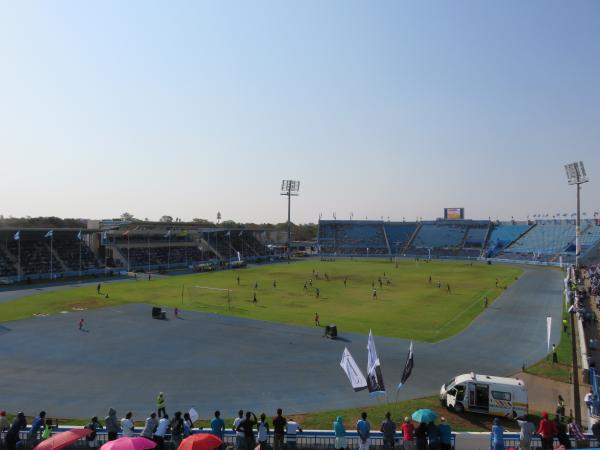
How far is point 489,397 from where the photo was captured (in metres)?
18.7

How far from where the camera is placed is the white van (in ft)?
60.5

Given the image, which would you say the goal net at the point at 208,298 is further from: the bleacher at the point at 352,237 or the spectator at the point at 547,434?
the bleacher at the point at 352,237

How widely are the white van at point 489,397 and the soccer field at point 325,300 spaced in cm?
1237

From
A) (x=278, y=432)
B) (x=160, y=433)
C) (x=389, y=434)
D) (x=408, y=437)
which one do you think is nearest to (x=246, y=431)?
(x=278, y=432)

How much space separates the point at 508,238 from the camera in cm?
12325

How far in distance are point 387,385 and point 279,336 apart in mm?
11684

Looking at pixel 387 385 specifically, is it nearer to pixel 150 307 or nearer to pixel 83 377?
pixel 83 377

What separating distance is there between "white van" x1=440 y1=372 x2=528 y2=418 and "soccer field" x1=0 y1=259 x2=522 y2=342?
40.6ft

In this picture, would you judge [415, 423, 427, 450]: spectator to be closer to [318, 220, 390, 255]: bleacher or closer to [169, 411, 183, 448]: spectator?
[169, 411, 183, 448]: spectator

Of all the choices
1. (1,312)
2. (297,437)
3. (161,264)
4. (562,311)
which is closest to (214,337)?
(297,437)

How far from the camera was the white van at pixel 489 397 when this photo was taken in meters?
18.5

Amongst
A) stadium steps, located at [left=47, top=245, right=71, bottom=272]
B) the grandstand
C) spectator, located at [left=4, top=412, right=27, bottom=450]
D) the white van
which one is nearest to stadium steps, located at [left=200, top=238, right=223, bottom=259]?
stadium steps, located at [left=47, top=245, right=71, bottom=272]

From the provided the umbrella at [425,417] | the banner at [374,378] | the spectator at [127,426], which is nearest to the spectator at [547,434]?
the umbrella at [425,417]

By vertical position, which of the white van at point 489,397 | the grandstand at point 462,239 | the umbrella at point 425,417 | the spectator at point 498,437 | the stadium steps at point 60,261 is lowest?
the white van at point 489,397
